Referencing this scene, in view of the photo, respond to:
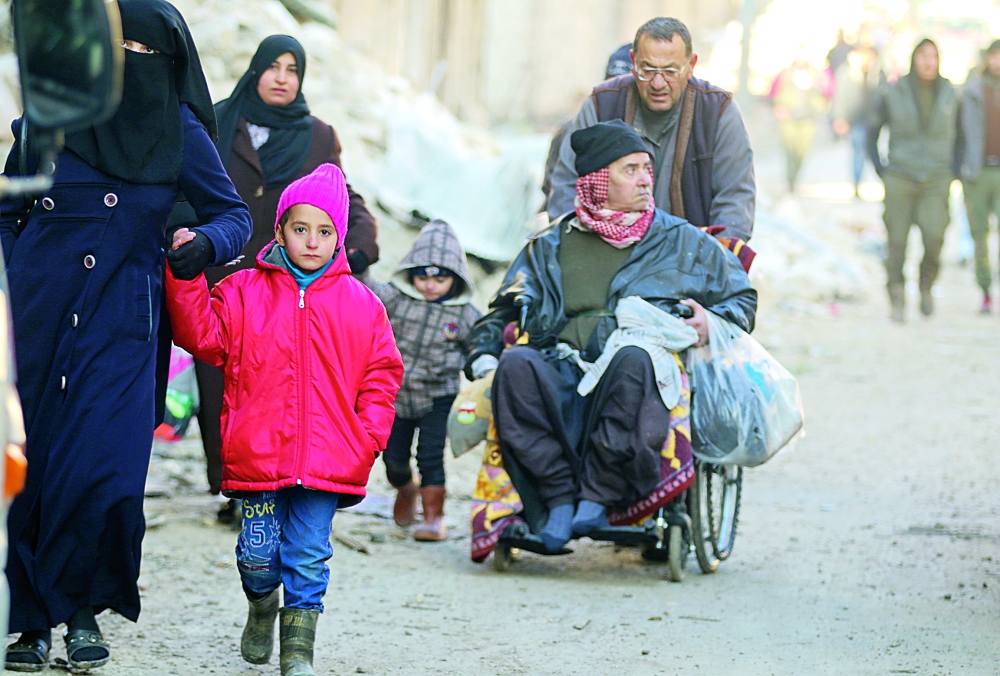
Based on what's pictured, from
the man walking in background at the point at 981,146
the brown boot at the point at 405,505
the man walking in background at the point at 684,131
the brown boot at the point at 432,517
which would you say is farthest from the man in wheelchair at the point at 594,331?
the man walking in background at the point at 981,146

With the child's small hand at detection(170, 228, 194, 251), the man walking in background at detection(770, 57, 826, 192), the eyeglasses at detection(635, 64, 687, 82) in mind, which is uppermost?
the man walking in background at detection(770, 57, 826, 192)

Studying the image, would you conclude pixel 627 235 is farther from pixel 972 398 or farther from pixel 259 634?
pixel 972 398

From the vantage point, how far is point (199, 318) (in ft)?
12.7

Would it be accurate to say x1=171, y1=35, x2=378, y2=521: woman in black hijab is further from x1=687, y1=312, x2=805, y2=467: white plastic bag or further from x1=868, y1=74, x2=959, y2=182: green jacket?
x1=868, y1=74, x2=959, y2=182: green jacket

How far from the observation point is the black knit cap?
5.22m

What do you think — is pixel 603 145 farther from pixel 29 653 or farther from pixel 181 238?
pixel 29 653

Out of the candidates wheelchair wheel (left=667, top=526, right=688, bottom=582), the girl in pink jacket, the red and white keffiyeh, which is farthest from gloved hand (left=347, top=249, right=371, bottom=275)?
wheelchair wheel (left=667, top=526, right=688, bottom=582)

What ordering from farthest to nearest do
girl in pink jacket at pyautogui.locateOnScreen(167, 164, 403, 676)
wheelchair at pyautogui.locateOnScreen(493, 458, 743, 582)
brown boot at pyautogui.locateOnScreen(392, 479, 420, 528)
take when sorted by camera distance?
brown boot at pyautogui.locateOnScreen(392, 479, 420, 528)
wheelchair at pyautogui.locateOnScreen(493, 458, 743, 582)
girl in pink jacket at pyautogui.locateOnScreen(167, 164, 403, 676)

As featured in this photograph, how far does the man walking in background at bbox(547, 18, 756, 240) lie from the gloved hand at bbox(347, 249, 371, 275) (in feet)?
2.73

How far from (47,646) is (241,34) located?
776 centimetres

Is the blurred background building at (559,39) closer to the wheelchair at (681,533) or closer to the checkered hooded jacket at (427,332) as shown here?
the checkered hooded jacket at (427,332)

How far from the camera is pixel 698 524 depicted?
17.4 ft

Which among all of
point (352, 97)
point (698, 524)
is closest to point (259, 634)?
point (698, 524)

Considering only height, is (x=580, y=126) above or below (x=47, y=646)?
above
